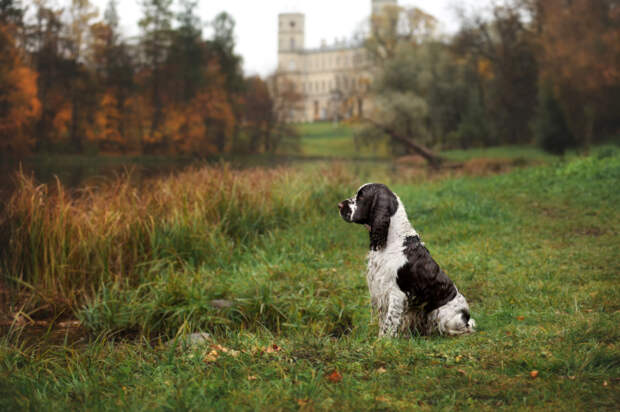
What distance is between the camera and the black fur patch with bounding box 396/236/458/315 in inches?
162

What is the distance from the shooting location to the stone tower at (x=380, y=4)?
45156 millimetres

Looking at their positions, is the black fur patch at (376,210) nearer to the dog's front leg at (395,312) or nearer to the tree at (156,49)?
the dog's front leg at (395,312)

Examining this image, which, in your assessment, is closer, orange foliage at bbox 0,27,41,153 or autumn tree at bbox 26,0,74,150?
orange foliage at bbox 0,27,41,153

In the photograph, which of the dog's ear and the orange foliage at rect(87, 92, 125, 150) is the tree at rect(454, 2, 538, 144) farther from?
the dog's ear

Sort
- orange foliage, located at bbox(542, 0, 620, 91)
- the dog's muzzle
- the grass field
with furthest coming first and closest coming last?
1. orange foliage, located at bbox(542, 0, 620, 91)
2. the dog's muzzle
3. the grass field

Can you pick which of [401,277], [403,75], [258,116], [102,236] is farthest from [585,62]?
[401,277]

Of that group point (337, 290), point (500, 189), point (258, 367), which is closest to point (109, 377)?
point (258, 367)

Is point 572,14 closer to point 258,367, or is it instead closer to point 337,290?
point 337,290

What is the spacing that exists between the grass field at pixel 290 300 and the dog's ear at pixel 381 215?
0.78m

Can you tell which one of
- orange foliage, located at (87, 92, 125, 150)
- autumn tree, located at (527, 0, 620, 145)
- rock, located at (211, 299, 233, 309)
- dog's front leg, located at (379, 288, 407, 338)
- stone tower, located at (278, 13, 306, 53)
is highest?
stone tower, located at (278, 13, 306, 53)

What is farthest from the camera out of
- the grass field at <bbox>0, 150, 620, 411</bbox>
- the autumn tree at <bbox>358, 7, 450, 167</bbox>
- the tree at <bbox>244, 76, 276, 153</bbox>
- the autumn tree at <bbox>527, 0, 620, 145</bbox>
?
the tree at <bbox>244, 76, 276, 153</bbox>

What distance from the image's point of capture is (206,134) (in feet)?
113

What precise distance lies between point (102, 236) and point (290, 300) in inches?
113

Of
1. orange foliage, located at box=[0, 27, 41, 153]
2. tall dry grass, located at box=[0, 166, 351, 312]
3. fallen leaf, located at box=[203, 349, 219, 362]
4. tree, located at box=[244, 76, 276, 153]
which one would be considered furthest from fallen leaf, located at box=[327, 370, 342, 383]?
tree, located at box=[244, 76, 276, 153]
